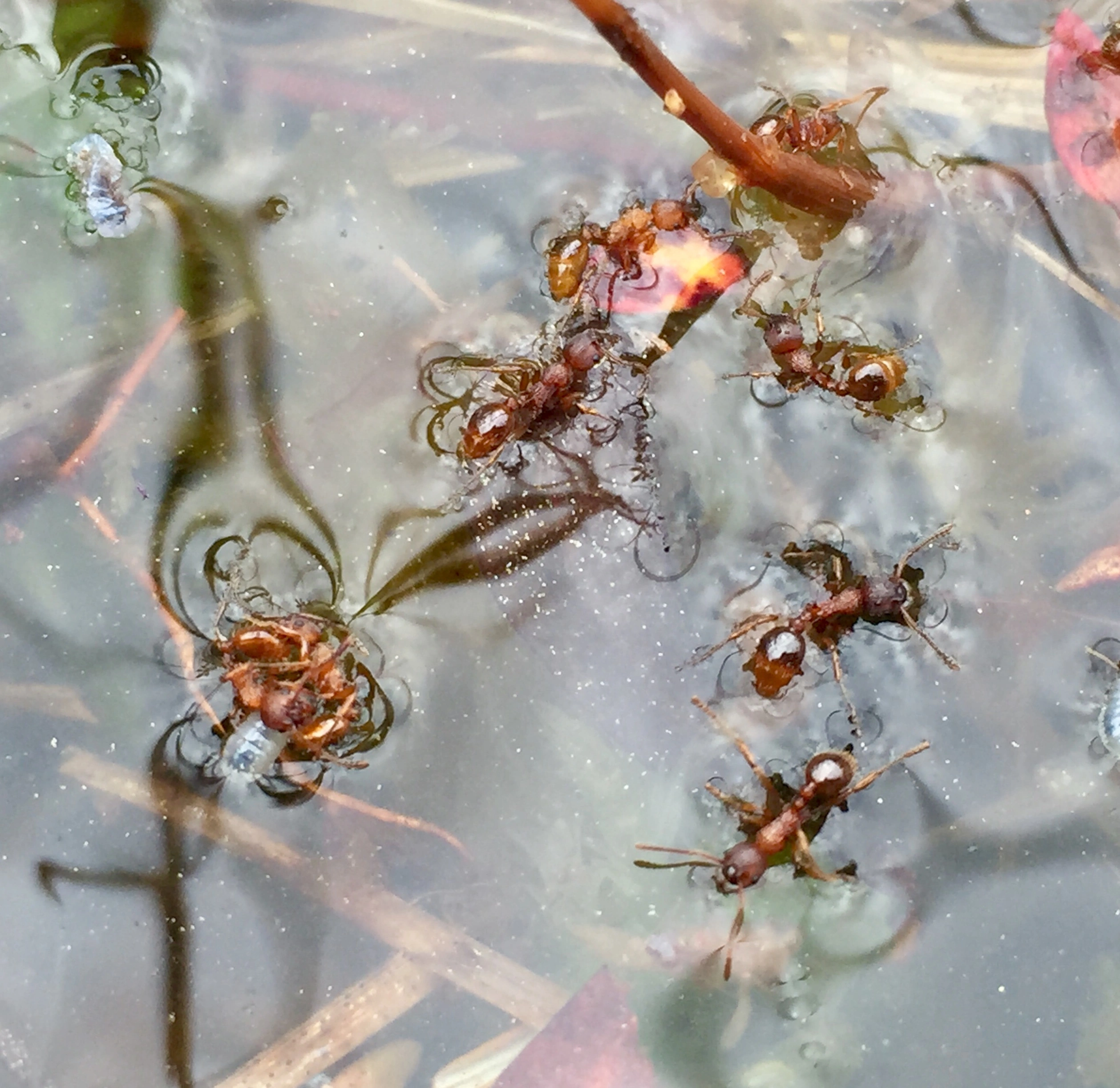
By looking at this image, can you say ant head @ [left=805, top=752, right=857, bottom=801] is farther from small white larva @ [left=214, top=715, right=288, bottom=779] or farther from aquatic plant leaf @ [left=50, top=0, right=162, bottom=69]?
aquatic plant leaf @ [left=50, top=0, right=162, bottom=69]

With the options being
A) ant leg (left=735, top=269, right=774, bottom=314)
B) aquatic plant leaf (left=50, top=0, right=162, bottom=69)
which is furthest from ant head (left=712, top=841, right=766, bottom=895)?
aquatic plant leaf (left=50, top=0, right=162, bottom=69)

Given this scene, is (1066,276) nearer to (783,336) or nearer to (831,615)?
(783,336)

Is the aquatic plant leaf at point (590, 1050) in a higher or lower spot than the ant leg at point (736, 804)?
lower

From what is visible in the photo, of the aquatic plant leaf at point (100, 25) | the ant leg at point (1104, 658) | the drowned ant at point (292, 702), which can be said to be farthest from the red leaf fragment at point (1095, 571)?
the aquatic plant leaf at point (100, 25)

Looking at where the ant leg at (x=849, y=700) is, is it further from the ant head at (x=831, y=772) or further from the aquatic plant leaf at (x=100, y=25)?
the aquatic plant leaf at (x=100, y=25)

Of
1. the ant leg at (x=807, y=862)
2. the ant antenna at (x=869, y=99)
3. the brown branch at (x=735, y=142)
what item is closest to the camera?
the brown branch at (x=735, y=142)
